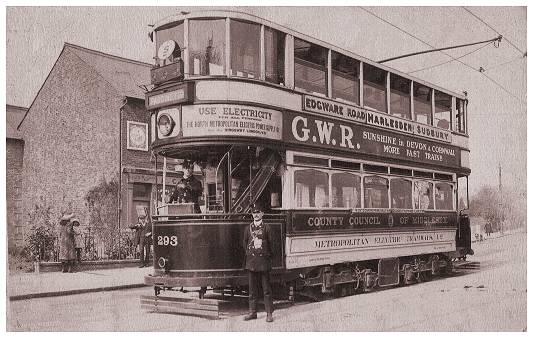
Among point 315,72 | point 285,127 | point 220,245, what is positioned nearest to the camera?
point 220,245

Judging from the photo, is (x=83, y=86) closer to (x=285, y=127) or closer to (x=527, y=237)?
(x=285, y=127)

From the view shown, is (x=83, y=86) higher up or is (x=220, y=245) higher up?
(x=83, y=86)

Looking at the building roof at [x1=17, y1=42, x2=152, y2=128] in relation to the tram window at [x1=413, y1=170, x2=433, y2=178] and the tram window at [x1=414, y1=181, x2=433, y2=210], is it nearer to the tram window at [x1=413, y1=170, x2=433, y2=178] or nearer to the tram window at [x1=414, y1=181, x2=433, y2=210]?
the tram window at [x1=413, y1=170, x2=433, y2=178]

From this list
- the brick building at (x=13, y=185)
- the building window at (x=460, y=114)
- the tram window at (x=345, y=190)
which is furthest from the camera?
the building window at (x=460, y=114)

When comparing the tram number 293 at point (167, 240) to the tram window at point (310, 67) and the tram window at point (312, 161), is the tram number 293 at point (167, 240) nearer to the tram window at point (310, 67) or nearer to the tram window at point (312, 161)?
the tram window at point (312, 161)

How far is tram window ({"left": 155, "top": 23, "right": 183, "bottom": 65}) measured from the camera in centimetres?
945

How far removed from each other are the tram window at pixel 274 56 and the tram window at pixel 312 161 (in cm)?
109

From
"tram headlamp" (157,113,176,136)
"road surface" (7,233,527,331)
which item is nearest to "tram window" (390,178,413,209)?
"road surface" (7,233,527,331)

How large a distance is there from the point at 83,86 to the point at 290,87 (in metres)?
6.71

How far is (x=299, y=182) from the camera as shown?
1008 centimetres

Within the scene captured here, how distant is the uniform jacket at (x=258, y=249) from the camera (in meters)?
8.92

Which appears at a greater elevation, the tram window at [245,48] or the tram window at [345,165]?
the tram window at [245,48]

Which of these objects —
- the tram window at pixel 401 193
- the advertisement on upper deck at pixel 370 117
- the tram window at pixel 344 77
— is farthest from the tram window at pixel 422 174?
the tram window at pixel 344 77

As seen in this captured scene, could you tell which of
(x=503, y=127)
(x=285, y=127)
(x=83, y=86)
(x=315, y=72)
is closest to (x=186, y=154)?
(x=285, y=127)
